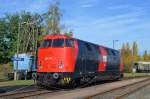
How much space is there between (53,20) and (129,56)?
2158 inches

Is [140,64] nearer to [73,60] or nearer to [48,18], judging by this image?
[48,18]

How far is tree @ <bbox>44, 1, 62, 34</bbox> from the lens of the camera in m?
64.2

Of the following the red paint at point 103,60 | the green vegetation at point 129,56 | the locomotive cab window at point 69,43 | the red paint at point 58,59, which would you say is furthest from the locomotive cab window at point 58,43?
the green vegetation at point 129,56

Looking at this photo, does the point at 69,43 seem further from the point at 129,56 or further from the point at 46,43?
the point at 129,56

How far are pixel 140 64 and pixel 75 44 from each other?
7125cm

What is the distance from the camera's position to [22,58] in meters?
39.9

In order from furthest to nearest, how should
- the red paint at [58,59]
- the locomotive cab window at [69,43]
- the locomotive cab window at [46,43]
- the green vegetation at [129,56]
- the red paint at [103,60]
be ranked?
1. the green vegetation at [129,56]
2. the red paint at [103,60]
3. the locomotive cab window at [46,43]
4. the locomotive cab window at [69,43]
5. the red paint at [58,59]

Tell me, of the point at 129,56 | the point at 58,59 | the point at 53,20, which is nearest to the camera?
the point at 58,59

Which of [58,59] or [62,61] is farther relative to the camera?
[58,59]

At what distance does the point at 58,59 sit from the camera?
24.7 meters

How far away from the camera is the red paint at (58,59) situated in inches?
964

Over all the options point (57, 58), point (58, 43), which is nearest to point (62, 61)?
point (57, 58)

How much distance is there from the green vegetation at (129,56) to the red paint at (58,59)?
2315 inches

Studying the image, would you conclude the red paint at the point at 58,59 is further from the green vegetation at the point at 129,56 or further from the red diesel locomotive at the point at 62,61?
the green vegetation at the point at 129,56
